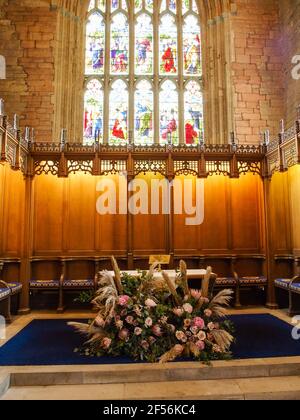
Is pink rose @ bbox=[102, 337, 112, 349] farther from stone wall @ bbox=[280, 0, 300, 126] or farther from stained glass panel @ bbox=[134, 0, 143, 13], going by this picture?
stained glass panel @ bbox=[134, 0, 143, 13]

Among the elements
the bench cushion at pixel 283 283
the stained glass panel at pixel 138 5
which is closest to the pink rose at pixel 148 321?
the bench cushion at pixel 283 283

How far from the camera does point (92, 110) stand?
9.11 metres

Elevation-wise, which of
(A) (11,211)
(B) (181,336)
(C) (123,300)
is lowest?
(B) (181,336)

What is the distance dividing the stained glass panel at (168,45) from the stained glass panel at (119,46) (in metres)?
1.07

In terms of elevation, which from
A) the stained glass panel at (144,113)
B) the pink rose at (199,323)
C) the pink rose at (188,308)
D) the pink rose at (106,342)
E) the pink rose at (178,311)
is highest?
the stained glass panel at (144,113)

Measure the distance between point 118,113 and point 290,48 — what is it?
504cm

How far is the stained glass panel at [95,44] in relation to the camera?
934 centimetres

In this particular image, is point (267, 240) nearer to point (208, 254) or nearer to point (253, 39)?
point (208, 254)

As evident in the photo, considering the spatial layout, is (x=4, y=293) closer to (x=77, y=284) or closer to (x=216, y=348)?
(x=77, y=284)

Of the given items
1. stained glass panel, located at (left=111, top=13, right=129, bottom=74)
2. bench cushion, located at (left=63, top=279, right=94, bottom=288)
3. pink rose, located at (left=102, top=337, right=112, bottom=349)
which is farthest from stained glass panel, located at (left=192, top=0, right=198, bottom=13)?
pink rose, located at (left=102, top=337, right=112, bottom=349)

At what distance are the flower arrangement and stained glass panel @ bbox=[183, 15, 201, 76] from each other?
25.6 feet

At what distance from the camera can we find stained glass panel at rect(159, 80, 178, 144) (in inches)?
353

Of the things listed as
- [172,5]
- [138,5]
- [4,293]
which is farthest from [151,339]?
[172,5]

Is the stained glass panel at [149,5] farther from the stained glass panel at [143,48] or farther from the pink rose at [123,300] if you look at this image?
the pink rose at [123,300]
